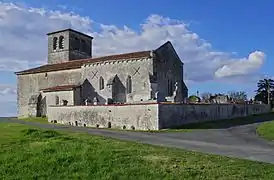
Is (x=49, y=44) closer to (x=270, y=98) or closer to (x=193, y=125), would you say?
(x=193, y=125)

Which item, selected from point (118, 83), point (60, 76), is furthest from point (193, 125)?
point (60, 76)

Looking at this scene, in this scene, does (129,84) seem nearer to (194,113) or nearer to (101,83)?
(101,83)

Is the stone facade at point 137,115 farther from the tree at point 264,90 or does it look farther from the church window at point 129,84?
the tree at point 264,90

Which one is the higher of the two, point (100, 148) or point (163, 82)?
point (163, 82)

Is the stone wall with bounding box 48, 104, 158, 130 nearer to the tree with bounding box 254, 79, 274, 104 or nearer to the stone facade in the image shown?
the stone facade

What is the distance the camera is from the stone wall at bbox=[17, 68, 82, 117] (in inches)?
1822

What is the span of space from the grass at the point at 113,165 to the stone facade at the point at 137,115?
585 inches

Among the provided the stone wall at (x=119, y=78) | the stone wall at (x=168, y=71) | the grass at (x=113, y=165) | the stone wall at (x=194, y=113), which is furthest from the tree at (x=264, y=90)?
the grass at (x=113, y=165)

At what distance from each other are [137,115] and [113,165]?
18.8 m

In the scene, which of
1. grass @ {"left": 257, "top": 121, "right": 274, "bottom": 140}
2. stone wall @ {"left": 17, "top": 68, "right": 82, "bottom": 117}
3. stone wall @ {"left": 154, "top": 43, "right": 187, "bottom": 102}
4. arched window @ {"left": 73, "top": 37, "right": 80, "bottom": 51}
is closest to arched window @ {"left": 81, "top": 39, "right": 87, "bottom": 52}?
arched window @ {"left": 73, "top": 37, "right": 80, "bottom": 51}

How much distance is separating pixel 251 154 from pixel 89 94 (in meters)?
32.1

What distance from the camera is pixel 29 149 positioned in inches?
528

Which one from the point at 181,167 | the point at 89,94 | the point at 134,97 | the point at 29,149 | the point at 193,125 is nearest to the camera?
the point at 181,167

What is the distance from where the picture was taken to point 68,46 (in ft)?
180
